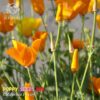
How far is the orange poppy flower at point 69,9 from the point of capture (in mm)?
812

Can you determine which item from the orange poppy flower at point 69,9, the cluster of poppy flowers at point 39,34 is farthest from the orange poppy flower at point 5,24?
the orange poppy flower at point 69,9

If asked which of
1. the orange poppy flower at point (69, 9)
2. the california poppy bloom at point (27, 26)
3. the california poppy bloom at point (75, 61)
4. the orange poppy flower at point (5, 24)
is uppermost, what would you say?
the orange poppy flower at point (69, 9)

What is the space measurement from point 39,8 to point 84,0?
138 millimetres

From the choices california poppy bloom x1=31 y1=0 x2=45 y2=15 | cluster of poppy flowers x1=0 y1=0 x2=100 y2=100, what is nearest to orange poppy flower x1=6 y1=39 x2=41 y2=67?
cluster of poppy flowers x1=0 y1=0 x2=100 y2=100

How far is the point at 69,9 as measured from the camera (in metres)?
0.83

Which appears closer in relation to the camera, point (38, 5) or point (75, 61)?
point (75, 61)

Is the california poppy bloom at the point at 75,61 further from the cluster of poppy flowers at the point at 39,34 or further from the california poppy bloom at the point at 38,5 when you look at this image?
the california poppy bloom at the point at 38,5

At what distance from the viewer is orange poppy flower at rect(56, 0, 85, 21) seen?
0.81 meters

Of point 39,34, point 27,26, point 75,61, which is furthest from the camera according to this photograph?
point 27,26

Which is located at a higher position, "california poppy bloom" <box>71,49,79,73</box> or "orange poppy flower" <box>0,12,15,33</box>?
"orange poppy flower" <box>0,12,15,33</box>

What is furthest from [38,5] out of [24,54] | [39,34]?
[24,54]

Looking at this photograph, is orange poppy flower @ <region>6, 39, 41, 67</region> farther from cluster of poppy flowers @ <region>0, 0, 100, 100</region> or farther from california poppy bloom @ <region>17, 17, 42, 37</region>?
california poppy bloom @ <region>17, 17, 42, 37</region>

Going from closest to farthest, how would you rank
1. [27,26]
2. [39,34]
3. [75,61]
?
[75,61]
[39,34]
[27,26]

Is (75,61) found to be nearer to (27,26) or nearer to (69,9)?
(69,9)
